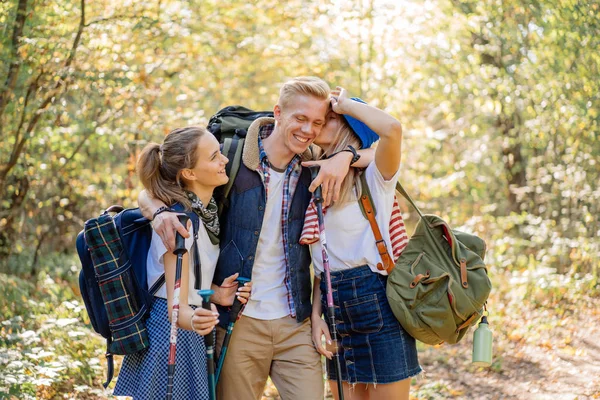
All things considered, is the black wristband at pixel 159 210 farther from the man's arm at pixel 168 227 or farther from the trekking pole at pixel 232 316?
the trekking pole at pixel 232 316

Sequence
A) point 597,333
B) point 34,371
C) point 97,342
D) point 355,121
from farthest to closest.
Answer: point 597,333 < point 97,342 < point 34,371 < point 355,121

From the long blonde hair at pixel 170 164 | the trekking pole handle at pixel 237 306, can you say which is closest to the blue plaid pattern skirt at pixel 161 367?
the trekking pole handle at pixel 237 306

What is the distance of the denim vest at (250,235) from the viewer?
133 inches

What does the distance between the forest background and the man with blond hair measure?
1846mm

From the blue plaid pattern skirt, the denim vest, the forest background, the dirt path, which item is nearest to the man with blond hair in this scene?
the denim vest

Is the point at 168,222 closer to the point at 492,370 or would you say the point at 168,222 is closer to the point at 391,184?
the point at 391,184

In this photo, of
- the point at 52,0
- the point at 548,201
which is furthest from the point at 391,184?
the point at 548,201

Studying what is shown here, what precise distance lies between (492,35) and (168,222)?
22.8 ft

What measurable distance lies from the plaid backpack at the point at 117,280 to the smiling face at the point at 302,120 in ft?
1.89

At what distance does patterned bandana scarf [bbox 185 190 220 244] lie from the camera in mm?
3289

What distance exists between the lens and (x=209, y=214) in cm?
332

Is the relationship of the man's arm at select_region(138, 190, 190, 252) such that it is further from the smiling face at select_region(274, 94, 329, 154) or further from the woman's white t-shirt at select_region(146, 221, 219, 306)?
the smiling face at select_region(274, 94, 329, 154)

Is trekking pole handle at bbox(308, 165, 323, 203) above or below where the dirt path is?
above

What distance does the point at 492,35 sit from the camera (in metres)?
9.04
